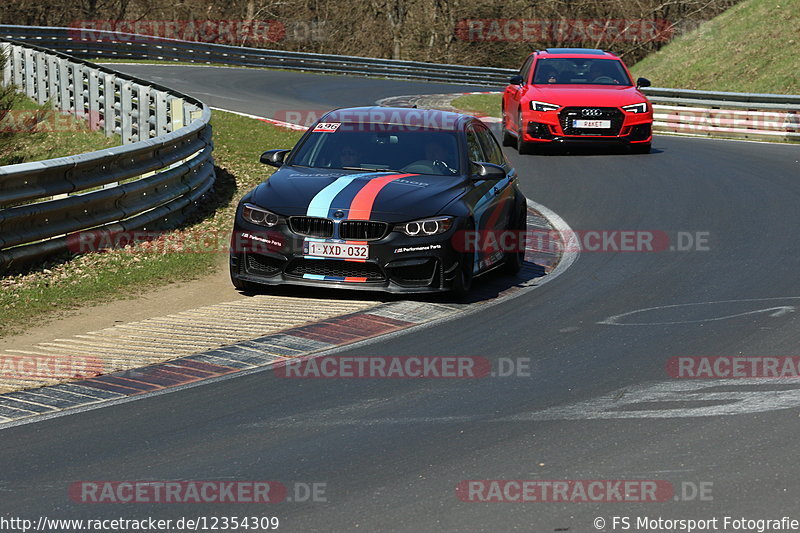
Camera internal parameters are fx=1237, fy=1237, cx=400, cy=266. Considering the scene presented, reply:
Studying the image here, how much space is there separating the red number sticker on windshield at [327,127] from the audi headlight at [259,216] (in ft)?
4.71

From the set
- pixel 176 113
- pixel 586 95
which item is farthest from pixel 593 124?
pixel 176 113

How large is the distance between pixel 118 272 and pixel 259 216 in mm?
1863

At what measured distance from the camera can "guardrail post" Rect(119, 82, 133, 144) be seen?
65.6 feet

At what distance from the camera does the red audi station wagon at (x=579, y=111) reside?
787 inches

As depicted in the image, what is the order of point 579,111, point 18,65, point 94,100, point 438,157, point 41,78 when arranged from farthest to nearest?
point 18,65, point 41,78, point 94,100, point 579,111, point 438,157

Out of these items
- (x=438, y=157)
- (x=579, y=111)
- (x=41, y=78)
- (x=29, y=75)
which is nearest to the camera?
(x=438, y=157)

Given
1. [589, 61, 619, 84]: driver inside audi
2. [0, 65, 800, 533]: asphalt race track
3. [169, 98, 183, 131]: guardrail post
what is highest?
[589, 61, 619, 84]: driver inside audi

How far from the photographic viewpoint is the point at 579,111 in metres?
20.0

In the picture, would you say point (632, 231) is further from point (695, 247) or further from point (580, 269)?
point (580, 269)

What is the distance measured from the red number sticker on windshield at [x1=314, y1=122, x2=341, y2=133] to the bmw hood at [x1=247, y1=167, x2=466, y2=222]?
26.9 inches

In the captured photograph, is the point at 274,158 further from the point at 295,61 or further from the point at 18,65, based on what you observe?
the point at 295,61

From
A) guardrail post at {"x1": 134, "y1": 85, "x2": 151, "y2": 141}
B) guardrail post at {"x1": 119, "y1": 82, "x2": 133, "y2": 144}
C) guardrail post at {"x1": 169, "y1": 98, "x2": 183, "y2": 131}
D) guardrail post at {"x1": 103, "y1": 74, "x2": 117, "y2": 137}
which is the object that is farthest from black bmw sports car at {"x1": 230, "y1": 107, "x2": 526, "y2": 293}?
guardrail post at {"x1": 103, "y1": 74, "x2": 117, "y2": 137}

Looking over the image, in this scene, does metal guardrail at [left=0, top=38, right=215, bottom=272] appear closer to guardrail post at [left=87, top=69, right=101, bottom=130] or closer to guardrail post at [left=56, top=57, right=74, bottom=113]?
guardrail post at [left=87, top=69, right=101, bottom=130]

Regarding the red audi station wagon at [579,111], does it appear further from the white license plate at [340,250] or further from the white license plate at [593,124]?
the white license plate at [340,250]
